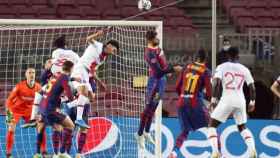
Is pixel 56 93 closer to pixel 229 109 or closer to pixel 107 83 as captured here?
pixel 229 109

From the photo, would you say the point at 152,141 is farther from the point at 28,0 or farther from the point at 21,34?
the point at 28,0

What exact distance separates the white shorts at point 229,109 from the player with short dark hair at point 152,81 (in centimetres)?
106

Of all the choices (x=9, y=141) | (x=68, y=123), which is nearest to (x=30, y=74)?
(x=9, y=141)

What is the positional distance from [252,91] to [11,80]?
5267 mm

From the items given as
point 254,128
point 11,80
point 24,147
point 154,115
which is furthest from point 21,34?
point 254,128

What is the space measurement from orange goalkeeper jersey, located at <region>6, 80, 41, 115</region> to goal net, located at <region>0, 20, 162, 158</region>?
1.84 feet

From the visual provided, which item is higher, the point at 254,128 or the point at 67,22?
the point at 67,22

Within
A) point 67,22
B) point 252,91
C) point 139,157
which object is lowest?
point 139,157

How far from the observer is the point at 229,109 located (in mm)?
14203

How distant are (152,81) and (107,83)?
2.39m

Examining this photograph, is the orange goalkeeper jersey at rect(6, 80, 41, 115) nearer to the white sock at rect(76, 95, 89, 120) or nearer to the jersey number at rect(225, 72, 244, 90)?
the white sock at rect(76, 95, 89, 120)

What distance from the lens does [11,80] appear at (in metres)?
17.6

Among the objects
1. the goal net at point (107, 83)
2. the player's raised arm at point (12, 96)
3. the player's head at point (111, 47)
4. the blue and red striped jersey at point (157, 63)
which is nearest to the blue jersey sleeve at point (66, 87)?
the player's head at point (111, 47)

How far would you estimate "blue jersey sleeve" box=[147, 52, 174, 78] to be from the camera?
15.0 metres
